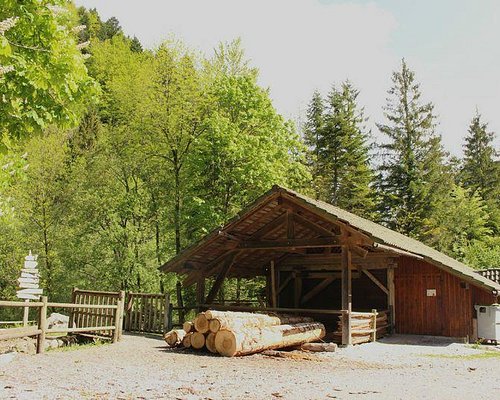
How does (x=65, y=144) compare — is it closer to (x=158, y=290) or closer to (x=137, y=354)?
(x=158, y=290)

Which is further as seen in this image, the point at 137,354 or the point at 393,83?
the point at 393,83

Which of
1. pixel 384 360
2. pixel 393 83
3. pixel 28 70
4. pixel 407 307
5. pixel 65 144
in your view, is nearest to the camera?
pixel 28 70

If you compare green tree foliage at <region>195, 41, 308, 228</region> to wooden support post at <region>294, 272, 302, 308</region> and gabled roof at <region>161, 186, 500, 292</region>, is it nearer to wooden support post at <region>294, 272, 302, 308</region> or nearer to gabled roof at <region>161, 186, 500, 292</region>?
wooden support post at <region>294, 272, 302, 308</region>

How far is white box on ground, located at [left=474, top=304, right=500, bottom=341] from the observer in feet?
59.3

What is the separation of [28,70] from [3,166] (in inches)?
102

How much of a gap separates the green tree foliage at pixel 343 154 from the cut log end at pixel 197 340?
86.9ft

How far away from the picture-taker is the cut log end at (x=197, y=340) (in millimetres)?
13062

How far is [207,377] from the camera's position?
9398 mm

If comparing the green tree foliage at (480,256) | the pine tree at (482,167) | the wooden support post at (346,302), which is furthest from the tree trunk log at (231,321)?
the pine tree at (482,167)

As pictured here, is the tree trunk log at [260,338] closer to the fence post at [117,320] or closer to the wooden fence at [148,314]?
the fence post at [117,320]

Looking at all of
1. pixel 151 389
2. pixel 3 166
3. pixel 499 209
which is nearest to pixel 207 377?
pixel 151 389

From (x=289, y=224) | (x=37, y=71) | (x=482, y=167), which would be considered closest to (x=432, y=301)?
(x=289, y=224)

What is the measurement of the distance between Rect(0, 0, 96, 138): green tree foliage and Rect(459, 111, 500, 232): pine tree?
44.2 meters

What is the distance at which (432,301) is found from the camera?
19422 millimetres
